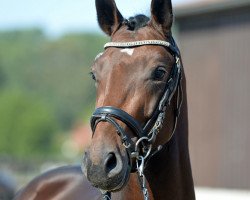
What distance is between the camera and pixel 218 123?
17.7 m

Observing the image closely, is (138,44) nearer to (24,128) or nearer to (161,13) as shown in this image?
(161,13)

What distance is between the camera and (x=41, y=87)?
123 metres

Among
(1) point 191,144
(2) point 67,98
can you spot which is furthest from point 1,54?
(1) point 191,144

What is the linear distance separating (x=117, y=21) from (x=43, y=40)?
458 ft

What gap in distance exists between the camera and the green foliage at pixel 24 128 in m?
81.8

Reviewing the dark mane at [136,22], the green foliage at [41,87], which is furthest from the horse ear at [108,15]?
the green foliage at [41,87]

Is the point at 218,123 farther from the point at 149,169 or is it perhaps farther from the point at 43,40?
the point at 43,40

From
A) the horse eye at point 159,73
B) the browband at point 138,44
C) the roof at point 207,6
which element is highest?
the browband at point 138,44

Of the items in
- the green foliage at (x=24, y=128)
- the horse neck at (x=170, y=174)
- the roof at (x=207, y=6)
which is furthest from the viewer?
the green foliage at (x=24, y=128)

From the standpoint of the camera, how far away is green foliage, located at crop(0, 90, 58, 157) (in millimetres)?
81750

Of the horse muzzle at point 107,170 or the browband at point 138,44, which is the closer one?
the horse muzzle at point 107,170

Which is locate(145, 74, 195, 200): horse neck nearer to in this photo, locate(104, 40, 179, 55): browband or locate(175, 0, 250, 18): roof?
locate(104, 40, 179, 55): browband

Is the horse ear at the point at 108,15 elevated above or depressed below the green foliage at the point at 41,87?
above

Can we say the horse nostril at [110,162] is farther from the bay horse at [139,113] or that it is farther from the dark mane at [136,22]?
the dark mane at [136,22]
